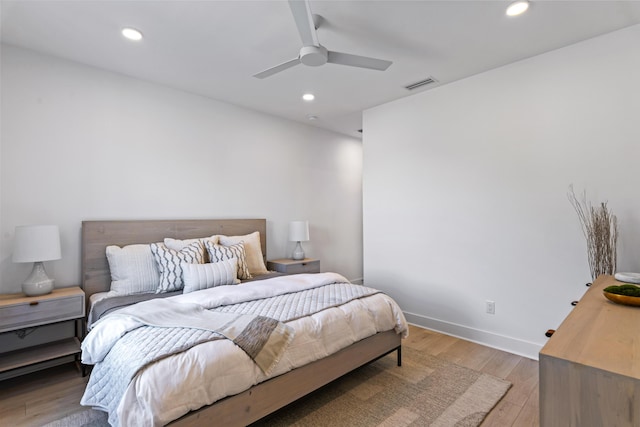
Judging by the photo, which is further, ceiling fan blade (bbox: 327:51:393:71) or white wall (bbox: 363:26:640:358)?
white wall (bbox: 363:26:640:358)

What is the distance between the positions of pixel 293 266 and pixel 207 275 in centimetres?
145

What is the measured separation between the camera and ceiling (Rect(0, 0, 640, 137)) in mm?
2152

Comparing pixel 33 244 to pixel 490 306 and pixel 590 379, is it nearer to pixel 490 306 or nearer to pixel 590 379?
pixel 590 379

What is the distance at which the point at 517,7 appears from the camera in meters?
Result: 2.15

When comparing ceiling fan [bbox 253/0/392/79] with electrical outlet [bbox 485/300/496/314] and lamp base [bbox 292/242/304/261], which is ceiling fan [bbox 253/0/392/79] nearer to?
electrical outlet [bbox 485/300/496/314]

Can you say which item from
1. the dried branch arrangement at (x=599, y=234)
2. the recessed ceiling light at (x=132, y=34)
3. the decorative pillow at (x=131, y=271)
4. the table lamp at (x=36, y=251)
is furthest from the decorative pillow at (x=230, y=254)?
the dried branch arrangement at (x=599, y=234)

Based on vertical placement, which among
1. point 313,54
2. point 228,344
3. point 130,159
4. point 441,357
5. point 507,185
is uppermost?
point 313,54

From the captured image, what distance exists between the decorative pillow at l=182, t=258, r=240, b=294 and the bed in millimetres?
326

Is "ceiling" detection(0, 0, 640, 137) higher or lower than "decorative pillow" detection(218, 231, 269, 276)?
higher

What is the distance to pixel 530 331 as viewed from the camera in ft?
9.35

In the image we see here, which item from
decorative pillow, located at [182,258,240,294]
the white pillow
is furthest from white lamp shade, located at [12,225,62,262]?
decorative pillow, located at [182,258,240,294]

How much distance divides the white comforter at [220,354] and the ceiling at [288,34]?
2028 millimetres

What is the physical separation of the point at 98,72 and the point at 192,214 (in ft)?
5.41

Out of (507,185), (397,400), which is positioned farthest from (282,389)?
(507,185)
